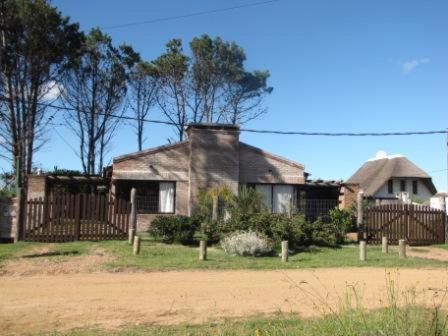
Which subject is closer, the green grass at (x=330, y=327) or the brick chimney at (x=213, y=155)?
the green grass at (x=330, y=327)

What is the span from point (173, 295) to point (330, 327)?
15.4 ft

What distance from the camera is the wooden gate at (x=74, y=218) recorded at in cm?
1870

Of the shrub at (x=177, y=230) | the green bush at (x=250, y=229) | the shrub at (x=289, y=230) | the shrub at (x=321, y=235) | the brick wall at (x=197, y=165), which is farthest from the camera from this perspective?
the brick wall at (x=197, y=165)

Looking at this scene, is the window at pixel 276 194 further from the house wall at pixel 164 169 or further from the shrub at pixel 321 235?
the shrub at pixel 321 235

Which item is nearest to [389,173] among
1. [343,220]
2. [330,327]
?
[343,220]

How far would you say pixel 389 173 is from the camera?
4784cm

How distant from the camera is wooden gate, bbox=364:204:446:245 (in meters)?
22.0

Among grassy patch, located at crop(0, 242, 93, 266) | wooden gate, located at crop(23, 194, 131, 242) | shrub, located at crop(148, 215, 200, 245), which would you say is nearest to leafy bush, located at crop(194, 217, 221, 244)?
shrub, located at crop(148, 215, 200, 245)

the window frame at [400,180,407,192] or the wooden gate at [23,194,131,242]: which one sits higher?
the window frame at [400,180,407,192]

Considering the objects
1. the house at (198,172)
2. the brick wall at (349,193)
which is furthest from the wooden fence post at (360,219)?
the brick wall at (349,193)

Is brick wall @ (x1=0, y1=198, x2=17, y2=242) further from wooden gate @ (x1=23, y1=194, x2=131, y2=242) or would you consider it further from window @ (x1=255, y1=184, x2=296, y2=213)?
window @ (x1=255, y1=184, x2=296, y2=213)

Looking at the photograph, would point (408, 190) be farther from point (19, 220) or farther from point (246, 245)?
point (19, 220)

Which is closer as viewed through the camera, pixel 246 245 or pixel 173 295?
pixel 173 295

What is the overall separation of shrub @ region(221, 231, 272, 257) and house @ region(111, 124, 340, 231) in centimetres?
836
